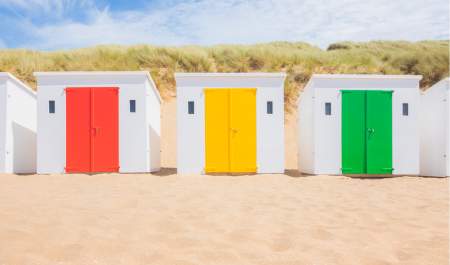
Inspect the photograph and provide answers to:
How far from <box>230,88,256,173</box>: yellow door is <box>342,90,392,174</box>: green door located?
2.44 m

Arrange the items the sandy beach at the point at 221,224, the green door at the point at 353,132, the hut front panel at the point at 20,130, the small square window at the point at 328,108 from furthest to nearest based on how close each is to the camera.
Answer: the hut front panel at the point at 20,130 → the small square window at the point at 328,108 → the green door at the point at 353,132 → the sandy beach at the point at 221,224

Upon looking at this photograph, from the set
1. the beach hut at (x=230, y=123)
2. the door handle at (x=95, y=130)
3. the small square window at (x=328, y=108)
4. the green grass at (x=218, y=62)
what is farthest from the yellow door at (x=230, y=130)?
the green grass at (x=218, y=62)

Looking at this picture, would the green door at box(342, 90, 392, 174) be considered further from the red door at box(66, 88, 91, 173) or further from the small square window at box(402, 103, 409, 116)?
the red door at box(66, 88, 91, 173)

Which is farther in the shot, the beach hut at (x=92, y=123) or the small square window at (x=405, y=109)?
the small square window at (x=405, y=109)

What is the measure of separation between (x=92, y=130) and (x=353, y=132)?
Answer: 7028mm

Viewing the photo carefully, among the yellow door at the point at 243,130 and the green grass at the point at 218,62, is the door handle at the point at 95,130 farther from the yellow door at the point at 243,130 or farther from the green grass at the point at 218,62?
the green grass at the point at 218,62

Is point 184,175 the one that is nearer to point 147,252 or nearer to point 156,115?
point 156,115

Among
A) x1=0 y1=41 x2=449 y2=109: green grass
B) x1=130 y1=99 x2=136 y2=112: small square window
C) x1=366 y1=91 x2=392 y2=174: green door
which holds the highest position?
x1=0 y1=41 x2=449 y2=109: green grass

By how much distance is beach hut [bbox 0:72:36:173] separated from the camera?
9.16m

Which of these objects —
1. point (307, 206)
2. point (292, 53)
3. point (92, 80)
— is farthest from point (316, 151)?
point (292, 53)

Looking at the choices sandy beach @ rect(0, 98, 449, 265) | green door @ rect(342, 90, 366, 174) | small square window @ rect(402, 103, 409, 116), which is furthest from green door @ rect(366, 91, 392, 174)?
sandy beach @ rect(0, 98, 449, 265)

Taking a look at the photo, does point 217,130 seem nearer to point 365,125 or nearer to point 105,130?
point 105,130

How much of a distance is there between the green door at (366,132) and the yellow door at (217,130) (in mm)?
3158

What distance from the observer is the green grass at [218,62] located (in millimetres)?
20281
